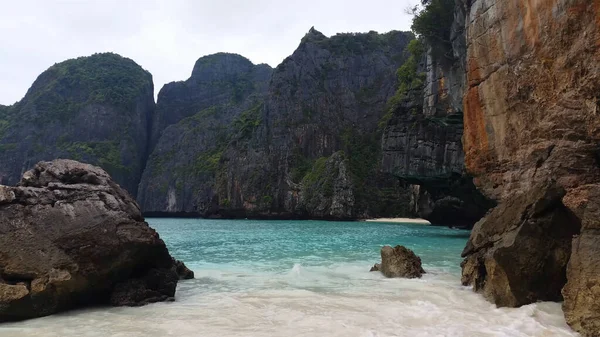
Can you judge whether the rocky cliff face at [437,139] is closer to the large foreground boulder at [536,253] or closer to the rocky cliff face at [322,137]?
the large foreground boulder at [536,253]

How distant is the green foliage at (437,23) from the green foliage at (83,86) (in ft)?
341

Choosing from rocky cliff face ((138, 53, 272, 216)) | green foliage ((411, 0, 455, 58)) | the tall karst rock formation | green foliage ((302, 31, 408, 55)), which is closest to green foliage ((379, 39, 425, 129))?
green foliage ((411, 0, 455, 58))

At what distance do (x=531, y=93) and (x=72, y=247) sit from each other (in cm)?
1100

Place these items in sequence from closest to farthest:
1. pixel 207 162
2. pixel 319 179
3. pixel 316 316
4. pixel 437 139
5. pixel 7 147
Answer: pixel 316 316, pixel 437 139, pixel 319 179, pixel 7 147, pixel 207 162

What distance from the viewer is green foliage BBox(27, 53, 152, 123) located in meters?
108

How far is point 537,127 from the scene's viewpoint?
32.0ft

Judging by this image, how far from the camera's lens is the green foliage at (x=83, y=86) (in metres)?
108

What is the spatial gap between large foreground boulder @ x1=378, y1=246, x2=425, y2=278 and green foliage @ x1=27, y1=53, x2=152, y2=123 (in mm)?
115393

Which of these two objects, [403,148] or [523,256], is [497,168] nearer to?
[523,256]

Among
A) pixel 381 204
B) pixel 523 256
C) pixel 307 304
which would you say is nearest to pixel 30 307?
pixel 307 304

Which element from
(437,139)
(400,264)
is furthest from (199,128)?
(400,264)

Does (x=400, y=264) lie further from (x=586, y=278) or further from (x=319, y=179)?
(x=319, y=179)

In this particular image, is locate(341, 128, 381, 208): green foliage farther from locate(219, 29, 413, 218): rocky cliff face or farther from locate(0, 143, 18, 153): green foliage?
locate(0, 143, 18, 153): green foliage

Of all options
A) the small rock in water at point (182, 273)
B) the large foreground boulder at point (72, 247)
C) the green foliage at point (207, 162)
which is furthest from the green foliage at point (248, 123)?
the large foreground boulder at point (72, 247)
